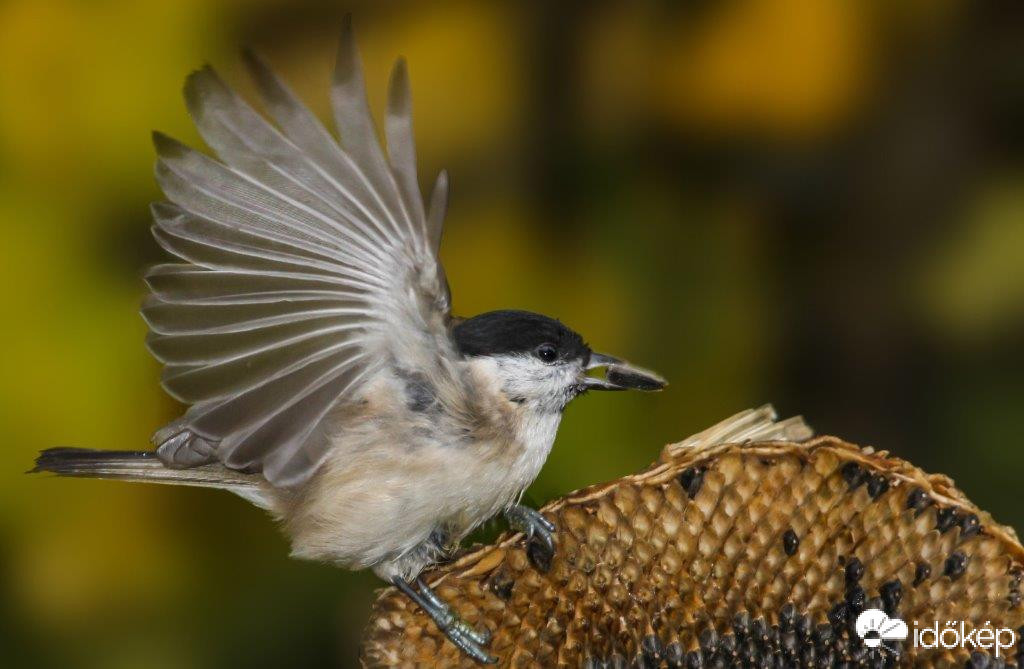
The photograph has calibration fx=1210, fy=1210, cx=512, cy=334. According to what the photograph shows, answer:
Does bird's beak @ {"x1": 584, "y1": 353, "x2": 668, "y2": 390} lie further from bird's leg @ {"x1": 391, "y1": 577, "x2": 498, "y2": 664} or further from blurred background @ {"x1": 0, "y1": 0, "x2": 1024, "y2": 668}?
blurred background @ {"x1": 0, "y1": 0, "x2": 1024, "y2": 668}

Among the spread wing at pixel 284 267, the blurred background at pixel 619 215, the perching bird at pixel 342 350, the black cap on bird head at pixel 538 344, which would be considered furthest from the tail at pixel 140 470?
the blurred background at pixel 619 215

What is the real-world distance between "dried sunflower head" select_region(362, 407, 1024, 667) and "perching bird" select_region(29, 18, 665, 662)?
4 cm

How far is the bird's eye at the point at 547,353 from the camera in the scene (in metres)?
1.29

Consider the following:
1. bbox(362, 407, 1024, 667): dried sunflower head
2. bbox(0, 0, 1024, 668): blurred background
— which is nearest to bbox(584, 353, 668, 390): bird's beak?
bbox(362, 407, 1024, 667): dried sunflower head

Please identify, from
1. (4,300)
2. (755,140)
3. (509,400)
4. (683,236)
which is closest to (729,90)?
(755,140)

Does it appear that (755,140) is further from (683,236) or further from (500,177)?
(500,177)

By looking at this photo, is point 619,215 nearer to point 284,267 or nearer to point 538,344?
point 538,344

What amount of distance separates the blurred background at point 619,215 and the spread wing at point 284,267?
0.66 meters

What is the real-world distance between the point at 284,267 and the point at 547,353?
314 millimetres

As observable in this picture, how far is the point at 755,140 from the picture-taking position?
2.16 m

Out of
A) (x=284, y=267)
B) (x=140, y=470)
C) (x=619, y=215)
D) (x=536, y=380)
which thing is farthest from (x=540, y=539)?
(x=619, y=215)

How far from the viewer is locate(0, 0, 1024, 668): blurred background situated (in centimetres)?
181

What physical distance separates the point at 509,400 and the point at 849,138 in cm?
112

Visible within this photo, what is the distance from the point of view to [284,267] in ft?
3.69
